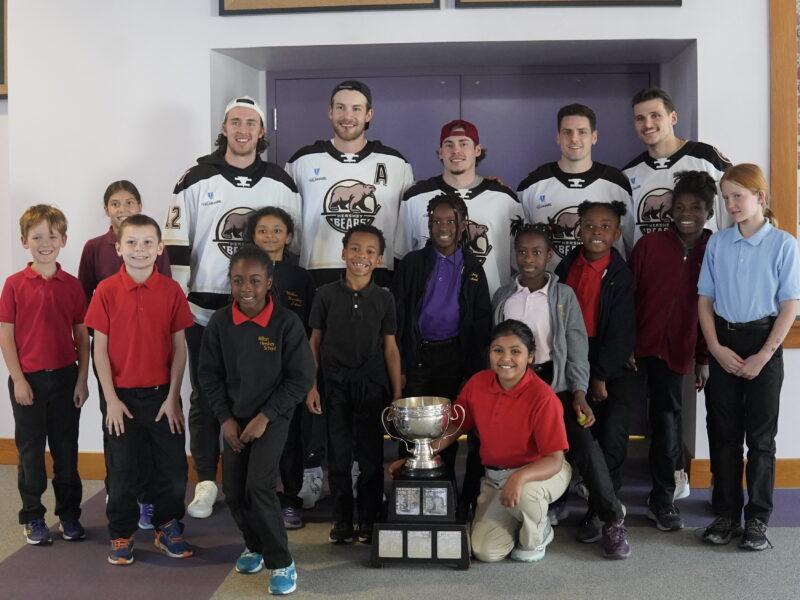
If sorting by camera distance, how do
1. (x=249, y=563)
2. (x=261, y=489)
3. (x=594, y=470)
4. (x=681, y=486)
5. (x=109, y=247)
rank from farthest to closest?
1. (x=681, y=486)
2. (x=109, y=247)
3. (x=594, y=470)
4. (x=249, y=563)
5. (x=261, y=489)

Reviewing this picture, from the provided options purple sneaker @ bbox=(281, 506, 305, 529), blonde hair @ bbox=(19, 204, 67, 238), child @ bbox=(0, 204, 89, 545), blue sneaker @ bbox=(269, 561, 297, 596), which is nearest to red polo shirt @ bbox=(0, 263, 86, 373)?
child @ bbox=(0, 204, 89, 545)

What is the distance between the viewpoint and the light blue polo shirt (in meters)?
3.26

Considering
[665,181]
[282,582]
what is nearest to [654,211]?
[665,181]

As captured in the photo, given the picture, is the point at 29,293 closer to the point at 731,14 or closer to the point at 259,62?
the point at 259,62

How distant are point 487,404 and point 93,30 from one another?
9.00 feet

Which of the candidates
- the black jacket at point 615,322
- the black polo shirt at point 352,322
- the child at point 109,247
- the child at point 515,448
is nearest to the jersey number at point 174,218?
the child at point 109,247

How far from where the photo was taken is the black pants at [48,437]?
345 cm

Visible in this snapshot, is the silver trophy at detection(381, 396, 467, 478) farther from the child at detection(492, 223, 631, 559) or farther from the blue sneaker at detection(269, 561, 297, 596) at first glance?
the blue sneaker at detection(269, 561, 297, 596)

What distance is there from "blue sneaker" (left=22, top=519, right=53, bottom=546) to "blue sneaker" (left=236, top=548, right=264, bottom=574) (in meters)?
0.87

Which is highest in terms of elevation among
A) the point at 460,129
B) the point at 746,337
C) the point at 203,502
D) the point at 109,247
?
the point at 460,129

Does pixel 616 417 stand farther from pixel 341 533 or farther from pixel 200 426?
pixel 200 426

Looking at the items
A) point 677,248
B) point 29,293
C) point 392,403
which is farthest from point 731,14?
point 29,293

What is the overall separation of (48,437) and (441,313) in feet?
5.55

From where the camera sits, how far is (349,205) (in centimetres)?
394
